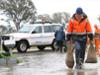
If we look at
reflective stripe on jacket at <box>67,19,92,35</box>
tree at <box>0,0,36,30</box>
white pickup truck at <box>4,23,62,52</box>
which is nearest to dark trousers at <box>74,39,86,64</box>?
reflective stripe on jacket at <box>67,19,92,35</box>

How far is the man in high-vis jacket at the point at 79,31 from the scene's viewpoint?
48.5 feet

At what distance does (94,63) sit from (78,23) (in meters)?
1.65

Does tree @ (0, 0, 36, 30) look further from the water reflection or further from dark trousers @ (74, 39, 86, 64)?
the water reflection

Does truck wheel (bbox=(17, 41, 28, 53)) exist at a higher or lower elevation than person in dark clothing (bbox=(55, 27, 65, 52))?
lower

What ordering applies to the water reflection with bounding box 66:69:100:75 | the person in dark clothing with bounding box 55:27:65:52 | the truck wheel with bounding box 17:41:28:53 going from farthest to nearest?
1. the truck wheel with bounding box 17:41:28:53
2. the person in dark clothing with bounding box 55:27:65:52
3. the water reflection with bounding box 66:69:100:75

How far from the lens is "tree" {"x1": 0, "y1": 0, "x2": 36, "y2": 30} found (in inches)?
3233

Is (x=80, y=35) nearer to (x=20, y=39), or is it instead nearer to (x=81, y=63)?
(x=81, y=63)

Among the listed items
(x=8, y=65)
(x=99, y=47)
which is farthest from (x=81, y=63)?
(x=99, y=47)

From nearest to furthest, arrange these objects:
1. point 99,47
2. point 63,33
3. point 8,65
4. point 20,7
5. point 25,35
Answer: point 8,65
point 99,47
point 63,33
point 25,35
point 20,7

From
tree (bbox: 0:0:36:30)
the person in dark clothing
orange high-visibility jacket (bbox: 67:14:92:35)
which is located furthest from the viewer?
tree (bbox: 0:0:36:30)

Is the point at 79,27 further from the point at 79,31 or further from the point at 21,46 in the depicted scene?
the point at 21,46

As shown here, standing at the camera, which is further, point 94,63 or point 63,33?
point 63,33

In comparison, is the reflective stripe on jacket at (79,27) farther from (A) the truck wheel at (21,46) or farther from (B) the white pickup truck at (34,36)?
(A) the truck wheel at (21,46)

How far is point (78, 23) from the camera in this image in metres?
14.8
